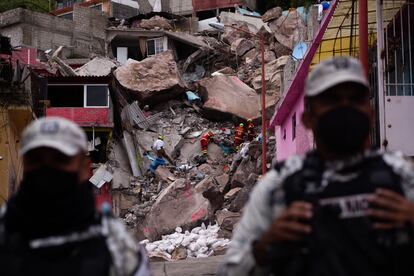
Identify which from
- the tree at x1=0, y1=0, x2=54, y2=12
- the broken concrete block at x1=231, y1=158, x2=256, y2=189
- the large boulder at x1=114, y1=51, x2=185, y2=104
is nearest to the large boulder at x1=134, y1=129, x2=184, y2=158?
the large boulder at x1=114, y1=51, x2=185, y2=104

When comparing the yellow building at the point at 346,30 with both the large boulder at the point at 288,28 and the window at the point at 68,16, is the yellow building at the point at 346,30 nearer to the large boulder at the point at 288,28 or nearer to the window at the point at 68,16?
the large boulder at the point at 288,28

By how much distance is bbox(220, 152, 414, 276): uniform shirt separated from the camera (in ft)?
7.54

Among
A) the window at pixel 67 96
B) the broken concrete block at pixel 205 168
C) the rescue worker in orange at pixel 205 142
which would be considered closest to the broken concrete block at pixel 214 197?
the broken concrete block at pixel 205 168

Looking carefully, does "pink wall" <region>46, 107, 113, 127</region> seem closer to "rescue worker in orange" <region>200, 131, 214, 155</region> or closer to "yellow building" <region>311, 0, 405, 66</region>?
"rescue worker in orange" <region>200, 131, 214, 155</region>

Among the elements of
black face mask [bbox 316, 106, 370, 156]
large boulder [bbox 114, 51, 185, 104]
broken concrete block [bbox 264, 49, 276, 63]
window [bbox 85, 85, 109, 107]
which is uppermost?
broken concrete block [bbox 264, 49, 276, 63]

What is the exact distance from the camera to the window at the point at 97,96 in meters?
29.1

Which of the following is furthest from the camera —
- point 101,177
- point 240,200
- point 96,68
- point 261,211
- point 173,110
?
point 96,68

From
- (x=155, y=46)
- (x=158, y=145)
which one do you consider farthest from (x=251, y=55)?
(x=158, y=145)

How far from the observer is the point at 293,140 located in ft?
67.2

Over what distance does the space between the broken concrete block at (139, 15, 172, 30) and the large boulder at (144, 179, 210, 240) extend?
25690 millimetres

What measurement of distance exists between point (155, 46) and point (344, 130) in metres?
40.8

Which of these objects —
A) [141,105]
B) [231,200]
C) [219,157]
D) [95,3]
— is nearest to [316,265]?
[231,200]

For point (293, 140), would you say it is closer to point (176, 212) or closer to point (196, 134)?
point (176, 212)

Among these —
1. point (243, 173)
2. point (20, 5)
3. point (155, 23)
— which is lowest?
point (243, 173)
